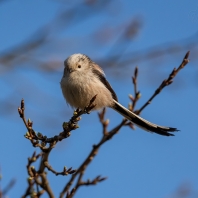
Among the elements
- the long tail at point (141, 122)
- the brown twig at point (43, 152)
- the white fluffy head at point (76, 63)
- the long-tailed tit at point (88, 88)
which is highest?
the white fluffy head at point (76, 63)

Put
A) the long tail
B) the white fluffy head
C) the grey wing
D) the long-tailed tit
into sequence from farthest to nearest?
the grey wing, the white fluffy head, the long-tailed tit, the long tail

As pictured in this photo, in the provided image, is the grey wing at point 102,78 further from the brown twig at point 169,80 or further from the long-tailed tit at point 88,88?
the brown twig at point 169,80

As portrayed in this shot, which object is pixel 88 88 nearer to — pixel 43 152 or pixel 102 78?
pixel 102 78

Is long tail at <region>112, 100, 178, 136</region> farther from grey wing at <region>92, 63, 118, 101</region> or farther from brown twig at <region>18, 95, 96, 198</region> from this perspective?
brown twig at <region>18, 95, 96, 198</region>

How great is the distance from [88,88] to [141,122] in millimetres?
508

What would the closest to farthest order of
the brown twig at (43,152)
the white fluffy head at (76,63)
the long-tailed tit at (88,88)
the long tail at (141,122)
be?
the brown twig at (43,152) → the long tail at (141,122) → the long-tailed tit at (88,88) → the white fluffy head at (76,63)

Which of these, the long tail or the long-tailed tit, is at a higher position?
the long-tailed tit

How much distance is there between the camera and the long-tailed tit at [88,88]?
2.74m

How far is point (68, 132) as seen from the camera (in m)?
1.98

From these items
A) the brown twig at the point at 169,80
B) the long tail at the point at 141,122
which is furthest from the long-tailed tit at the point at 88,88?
the brown twig at the point at 169,80

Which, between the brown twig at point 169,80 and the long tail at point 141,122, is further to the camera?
the long tail at point 141,122

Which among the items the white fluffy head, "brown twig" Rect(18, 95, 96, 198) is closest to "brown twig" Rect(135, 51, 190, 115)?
"brown twig" Rect(18, 95, 96, 198)

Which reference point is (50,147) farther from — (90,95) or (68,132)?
(90,95)

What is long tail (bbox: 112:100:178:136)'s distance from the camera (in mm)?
2604
